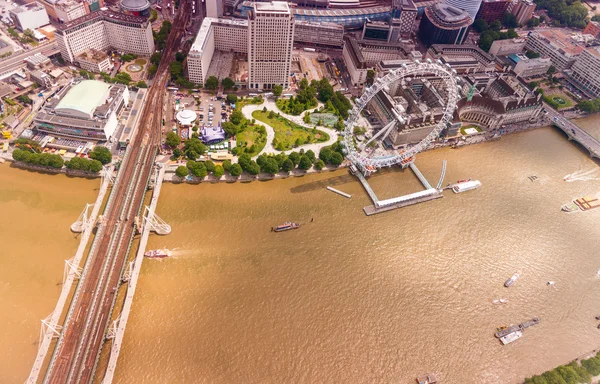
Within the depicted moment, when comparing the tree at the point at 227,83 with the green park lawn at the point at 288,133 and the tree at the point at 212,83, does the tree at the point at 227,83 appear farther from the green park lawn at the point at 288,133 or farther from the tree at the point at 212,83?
the green park lawn at the point at 288,133

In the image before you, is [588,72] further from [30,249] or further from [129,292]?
[30,249]

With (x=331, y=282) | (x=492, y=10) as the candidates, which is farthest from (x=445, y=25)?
(x=331, y=282)

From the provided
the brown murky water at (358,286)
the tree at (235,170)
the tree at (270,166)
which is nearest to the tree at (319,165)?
the brown murky water at (358,286)

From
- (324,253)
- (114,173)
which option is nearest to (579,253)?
(324,253)

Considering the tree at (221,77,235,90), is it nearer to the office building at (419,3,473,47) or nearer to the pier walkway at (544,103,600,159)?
Result: the office building at (419,3,473,47)

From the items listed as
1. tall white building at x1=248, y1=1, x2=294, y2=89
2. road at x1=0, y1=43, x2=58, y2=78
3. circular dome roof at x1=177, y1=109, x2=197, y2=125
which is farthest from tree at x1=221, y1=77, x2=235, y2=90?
road at x1=0, y1=43, x2=58, y2=78

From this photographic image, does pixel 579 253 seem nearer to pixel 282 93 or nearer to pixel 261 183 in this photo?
pixel 261 183
